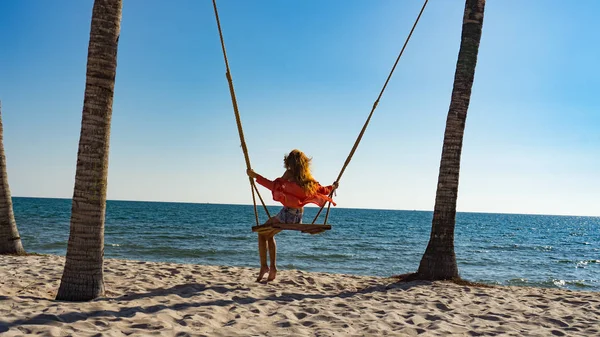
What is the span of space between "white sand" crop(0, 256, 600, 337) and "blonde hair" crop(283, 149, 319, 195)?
1292mm

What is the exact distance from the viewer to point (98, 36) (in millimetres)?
4719

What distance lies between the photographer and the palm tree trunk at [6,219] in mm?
7910

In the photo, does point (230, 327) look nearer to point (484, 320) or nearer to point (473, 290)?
point (484, 320)

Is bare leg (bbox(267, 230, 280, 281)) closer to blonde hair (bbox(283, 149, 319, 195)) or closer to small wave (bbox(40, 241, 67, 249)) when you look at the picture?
blonde hair (bbox(283, 149, 319, 195))

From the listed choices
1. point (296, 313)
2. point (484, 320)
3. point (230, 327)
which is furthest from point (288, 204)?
point (484, 320)

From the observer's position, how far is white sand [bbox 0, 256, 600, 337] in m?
4.03

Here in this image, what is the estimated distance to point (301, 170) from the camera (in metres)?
5.97

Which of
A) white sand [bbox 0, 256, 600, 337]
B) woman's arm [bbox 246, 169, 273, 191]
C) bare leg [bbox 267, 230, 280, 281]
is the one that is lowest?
white sand [bbox 0, 256, 600, 337]

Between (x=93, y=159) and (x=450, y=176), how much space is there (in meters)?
4.76

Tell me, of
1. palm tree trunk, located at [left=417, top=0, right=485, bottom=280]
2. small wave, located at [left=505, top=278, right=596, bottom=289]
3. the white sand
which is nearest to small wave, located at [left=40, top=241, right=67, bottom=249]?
the white sand

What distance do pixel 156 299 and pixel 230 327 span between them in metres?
1.32

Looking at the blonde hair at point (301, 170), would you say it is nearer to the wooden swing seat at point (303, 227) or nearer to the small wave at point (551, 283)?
the wooden swing seat at point (303, 227)

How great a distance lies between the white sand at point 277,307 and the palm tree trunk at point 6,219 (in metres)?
1.24

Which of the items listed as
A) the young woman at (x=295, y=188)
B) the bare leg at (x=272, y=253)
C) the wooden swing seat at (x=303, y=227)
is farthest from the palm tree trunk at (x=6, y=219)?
the wooden swing seat at (x=303, y=227)
